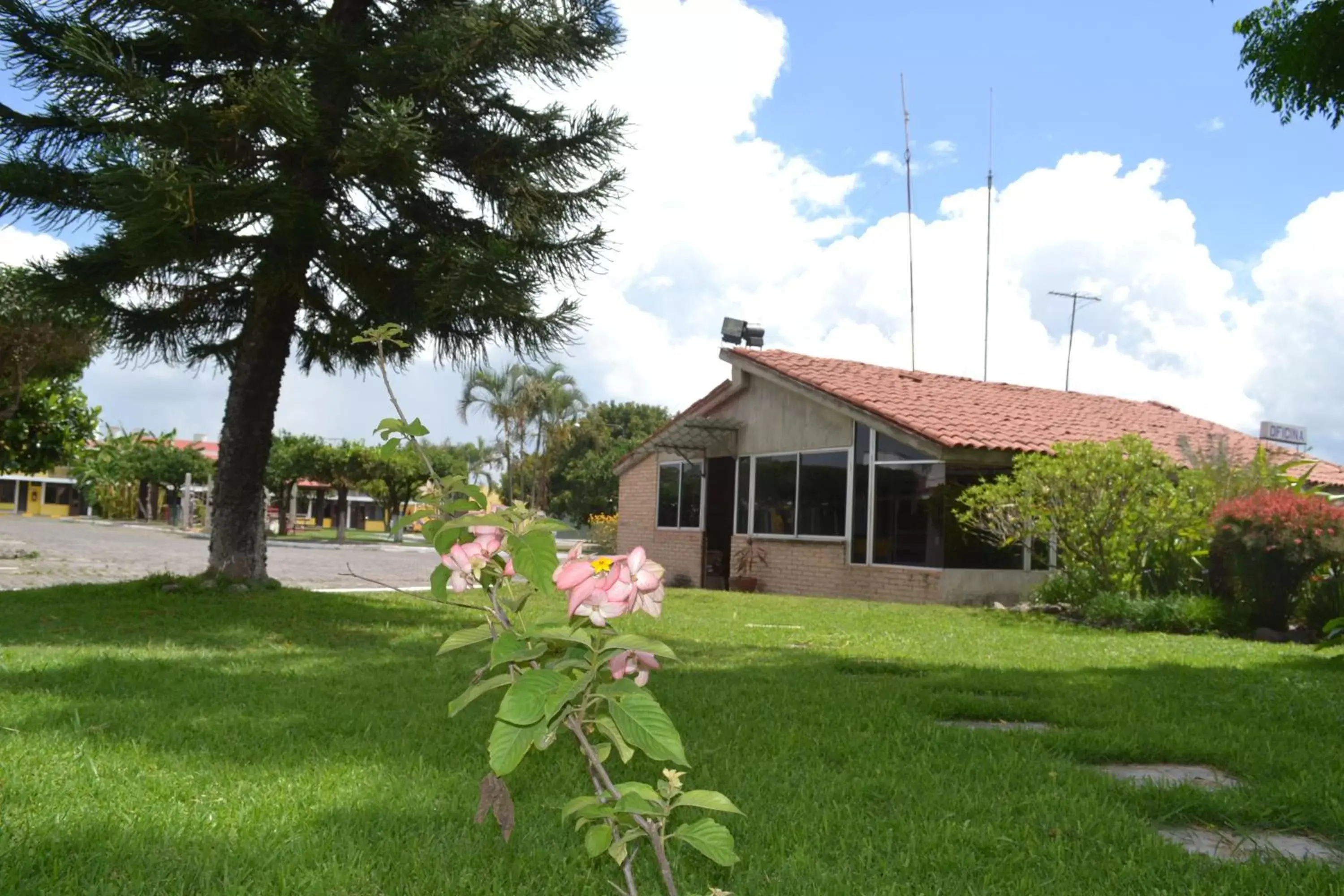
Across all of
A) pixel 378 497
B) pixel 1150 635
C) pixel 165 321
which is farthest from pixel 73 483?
pixel 1150 635

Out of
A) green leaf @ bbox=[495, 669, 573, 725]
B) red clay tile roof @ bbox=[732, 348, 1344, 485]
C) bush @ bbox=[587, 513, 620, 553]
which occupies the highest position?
red clay tile roof @ bbox=[732, 348, 1344, 485]

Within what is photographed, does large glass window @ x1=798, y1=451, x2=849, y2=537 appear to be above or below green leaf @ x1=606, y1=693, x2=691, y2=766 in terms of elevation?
above

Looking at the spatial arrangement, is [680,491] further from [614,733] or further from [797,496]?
[614,733]

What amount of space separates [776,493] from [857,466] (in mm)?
2440

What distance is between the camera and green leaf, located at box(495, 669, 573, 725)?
5.43 ft

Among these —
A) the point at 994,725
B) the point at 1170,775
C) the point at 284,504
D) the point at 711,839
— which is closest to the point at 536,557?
the point at 711,839

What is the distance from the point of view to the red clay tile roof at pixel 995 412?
51.8 feet

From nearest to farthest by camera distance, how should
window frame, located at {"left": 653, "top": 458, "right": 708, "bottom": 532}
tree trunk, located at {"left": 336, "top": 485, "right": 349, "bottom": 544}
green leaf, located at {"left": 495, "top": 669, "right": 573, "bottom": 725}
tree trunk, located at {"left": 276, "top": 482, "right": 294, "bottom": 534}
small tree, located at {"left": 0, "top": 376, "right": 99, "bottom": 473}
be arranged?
green leaf, located at {"left": 495, "top": 669, "right": 573, "bottom": 725}
small tree, located at {"left": 0, "top": 376, "right": 99, "bottom": 473}
window frame, located at {"left": 653, "top": 458, "right": 708, "bottom": 532}
tree trunk, located at {"left": 336, "top": 485, "right": 349, "bottom": 544}
tree trunk, located at {"left": 276, "top": 482, "right": 294, "bottom": 534}

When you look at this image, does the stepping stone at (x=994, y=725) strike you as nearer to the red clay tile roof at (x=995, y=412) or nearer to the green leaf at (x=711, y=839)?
the green leaf at (x=711, y=839)

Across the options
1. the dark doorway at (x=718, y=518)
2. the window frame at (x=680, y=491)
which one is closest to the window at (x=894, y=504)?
the dark doorway at (x=718, y=518)

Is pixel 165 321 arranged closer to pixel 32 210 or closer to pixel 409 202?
pixel 32 210

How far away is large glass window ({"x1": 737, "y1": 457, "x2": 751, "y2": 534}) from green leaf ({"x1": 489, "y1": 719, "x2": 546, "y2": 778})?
1795cm

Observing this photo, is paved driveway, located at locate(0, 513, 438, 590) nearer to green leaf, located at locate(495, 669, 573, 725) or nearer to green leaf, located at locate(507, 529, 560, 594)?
green leaf, located at locate(507, 529, 560, 594)

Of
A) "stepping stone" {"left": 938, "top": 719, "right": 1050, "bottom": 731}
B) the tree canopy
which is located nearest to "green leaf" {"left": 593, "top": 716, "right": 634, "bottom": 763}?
"stepping stone" {"left": 938, "top": 719, "right": 1050, "bottom": 731}
